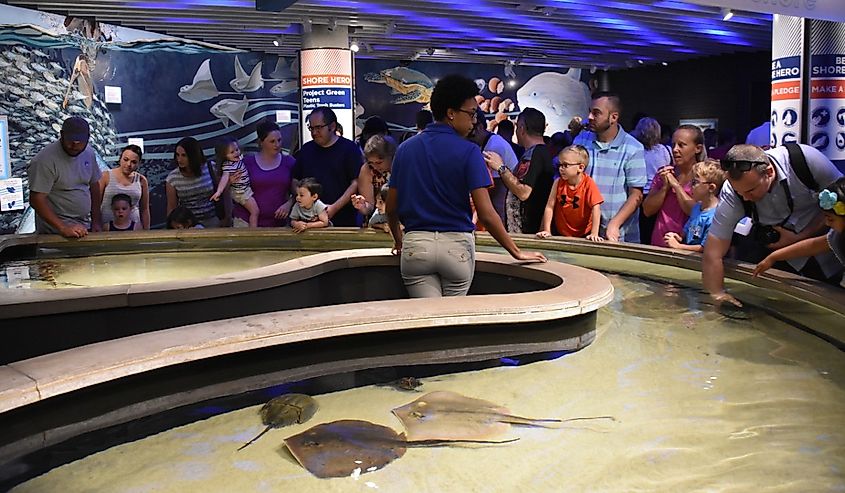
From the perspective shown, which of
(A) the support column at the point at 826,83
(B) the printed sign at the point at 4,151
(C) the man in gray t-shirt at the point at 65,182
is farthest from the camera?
(B) the printed sign at the point at 4,151

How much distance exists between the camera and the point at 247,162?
6391 millimetres

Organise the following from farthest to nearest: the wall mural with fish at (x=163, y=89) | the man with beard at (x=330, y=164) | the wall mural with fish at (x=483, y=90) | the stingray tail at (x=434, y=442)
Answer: the wall mural with fish at (x=483, y=90)
the wall mural with fish at (x=163, y=89)
the man with beard at (x=330, y=164)
the stingray tail at (x=434, y=442)

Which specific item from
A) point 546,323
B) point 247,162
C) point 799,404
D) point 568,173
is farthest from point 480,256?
point 247,162

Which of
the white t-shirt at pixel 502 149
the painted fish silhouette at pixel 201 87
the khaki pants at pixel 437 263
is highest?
the painted fish silhouette at pixel 201 87

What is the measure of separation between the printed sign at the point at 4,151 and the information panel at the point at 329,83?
13.9ft

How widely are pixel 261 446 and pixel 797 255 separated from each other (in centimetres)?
269

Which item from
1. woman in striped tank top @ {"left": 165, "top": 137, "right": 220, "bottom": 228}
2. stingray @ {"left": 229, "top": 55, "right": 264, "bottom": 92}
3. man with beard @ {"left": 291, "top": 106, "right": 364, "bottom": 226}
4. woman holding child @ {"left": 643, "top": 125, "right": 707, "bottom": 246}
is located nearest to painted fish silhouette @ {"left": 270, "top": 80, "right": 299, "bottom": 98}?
stingray @ {"left": 229, "top": 55, "right": 264, "bottom": 92}

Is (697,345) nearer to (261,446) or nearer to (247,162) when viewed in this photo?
(261,446)

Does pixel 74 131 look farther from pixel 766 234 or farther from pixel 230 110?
pixel 230 110

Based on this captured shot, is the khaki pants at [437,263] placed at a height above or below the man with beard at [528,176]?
below

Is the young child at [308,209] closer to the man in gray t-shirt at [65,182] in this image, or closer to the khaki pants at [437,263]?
the man in gray t-shirt at [65,182]

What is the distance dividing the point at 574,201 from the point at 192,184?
3.35 m

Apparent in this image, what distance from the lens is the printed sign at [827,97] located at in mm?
7676

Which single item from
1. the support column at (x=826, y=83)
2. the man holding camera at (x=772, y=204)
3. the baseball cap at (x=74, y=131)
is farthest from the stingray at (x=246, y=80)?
the man holding camera at (x=772, y=204)
